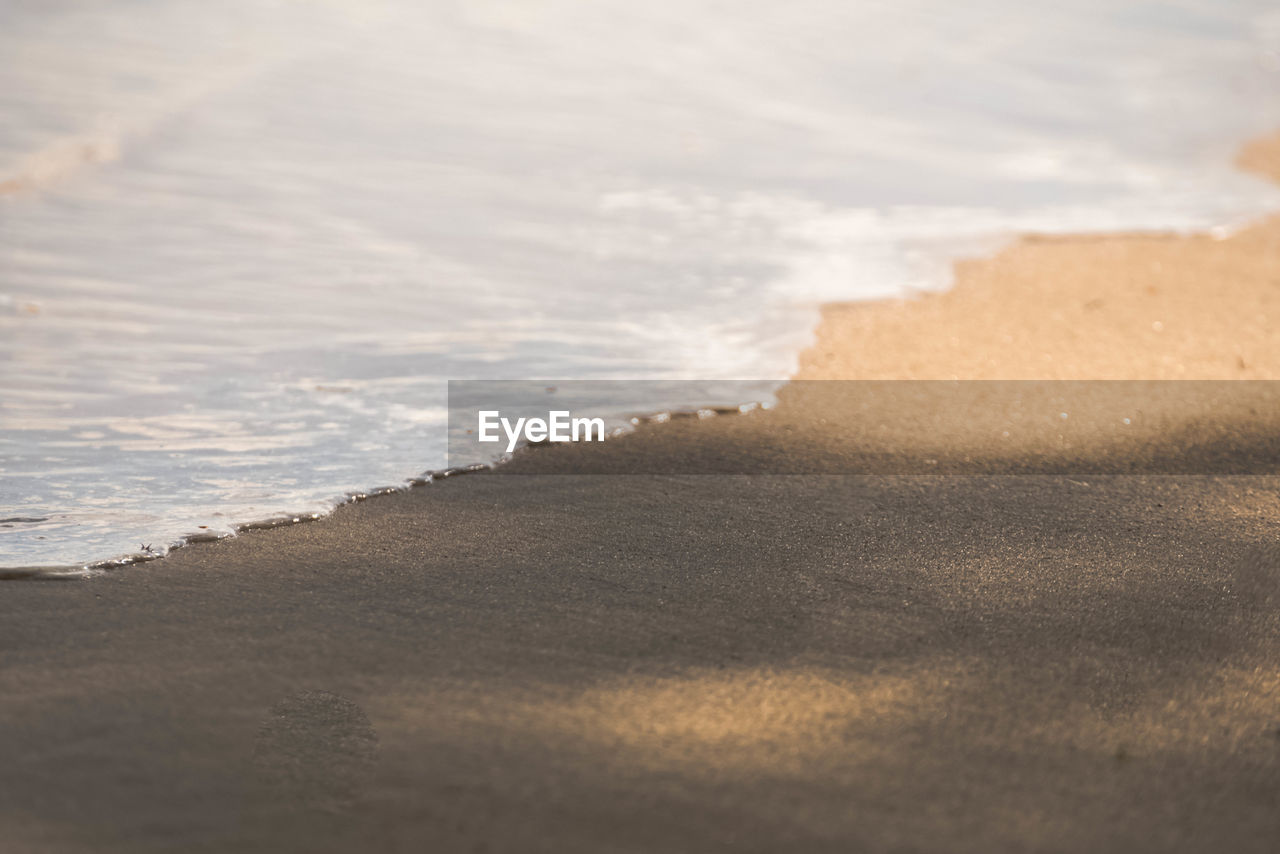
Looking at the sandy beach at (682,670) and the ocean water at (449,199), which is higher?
the ocean water at (449,199)

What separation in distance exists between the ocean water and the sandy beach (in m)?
0.46

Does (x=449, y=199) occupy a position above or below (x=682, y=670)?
above

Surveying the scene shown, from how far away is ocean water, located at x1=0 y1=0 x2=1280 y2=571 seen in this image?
3.17 meters

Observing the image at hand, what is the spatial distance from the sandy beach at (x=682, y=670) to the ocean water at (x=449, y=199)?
1.49 feet

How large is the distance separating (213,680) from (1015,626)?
4.28 ft

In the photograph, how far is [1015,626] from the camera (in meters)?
2.04

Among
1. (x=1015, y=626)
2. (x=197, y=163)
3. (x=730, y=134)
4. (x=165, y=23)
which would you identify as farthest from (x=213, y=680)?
(x=165, y=23)

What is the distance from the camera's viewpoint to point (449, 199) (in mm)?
5988

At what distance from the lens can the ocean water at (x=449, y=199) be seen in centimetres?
317

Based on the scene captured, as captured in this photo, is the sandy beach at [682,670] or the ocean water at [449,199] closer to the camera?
the sandy beach at [682,670]

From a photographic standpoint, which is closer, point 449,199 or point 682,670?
point 682,670

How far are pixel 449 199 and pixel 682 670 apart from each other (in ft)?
14.7

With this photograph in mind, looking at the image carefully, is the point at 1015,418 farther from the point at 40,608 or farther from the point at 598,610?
the point at 40,608

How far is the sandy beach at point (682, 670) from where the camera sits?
5.03ft
